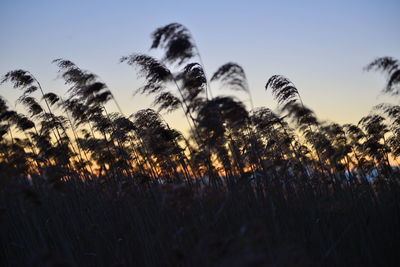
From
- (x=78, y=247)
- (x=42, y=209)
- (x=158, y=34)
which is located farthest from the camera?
(x=42, y=209)

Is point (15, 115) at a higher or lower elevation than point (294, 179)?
higher

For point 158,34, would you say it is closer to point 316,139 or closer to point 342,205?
point 342,205

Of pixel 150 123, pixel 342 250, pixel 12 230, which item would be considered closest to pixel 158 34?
pixel 150 123

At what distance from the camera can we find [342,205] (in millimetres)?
5094

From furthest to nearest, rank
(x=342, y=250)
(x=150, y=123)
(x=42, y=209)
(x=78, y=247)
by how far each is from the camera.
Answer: (x=150, y=123)
(x=42, y=209)
(x=78, y=247)
(x=342, y=250)

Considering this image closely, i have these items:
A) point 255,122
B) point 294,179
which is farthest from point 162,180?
point 294,179

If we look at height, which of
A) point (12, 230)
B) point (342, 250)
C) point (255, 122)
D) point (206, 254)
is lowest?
point (342, 250)

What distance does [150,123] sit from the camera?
660 centimetres

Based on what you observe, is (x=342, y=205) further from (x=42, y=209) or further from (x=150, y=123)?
(x=42, y=209)

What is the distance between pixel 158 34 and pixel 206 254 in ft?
9.82

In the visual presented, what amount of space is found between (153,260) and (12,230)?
105 inches

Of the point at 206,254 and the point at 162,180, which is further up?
the point at 162,180

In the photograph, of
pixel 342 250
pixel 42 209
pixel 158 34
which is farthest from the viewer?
pixel 42 209

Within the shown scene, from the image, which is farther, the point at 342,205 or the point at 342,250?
the point at 342,205
